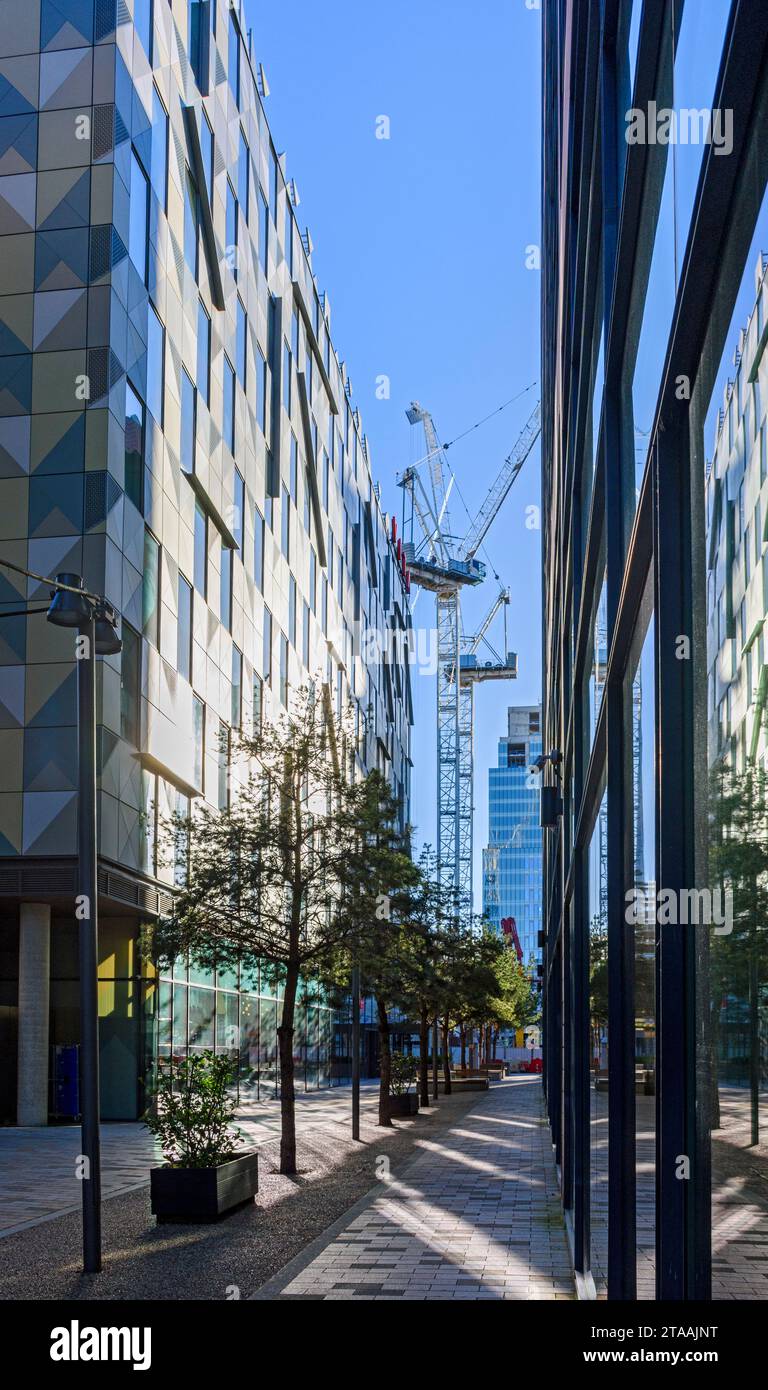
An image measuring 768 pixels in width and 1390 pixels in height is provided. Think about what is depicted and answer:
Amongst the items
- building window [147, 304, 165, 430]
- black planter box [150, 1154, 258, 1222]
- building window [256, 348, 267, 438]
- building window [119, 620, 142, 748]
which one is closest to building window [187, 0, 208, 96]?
building window [147, 304, 165, 430]

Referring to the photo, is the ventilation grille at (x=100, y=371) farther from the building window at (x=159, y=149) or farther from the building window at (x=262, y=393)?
the building window at (x=262, y=393)

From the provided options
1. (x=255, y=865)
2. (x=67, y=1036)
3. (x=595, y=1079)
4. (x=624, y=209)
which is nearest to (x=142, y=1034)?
(x=67, y=1036)

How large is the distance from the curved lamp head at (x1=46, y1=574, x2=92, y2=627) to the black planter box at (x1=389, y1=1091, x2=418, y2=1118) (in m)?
24.0

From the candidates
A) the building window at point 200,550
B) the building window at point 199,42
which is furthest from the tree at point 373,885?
the building window at point 199,42

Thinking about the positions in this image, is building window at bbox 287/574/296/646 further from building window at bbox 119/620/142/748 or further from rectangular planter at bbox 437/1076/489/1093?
rectangular planter at bbox 437/1076/489/1093

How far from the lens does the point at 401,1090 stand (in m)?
37.3

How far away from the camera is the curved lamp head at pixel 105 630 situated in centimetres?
1383

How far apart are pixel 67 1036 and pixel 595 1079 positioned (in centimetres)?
2726

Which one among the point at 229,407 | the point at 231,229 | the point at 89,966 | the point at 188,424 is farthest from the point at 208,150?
the point at 89,966

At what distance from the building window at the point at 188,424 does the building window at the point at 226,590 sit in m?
4.19

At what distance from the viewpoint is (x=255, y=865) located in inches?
893

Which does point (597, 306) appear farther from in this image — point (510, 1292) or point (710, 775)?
point (510, 1292)

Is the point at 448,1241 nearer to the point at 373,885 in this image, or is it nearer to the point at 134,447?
the point at 373,885

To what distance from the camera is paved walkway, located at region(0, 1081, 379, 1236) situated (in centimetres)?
1667
